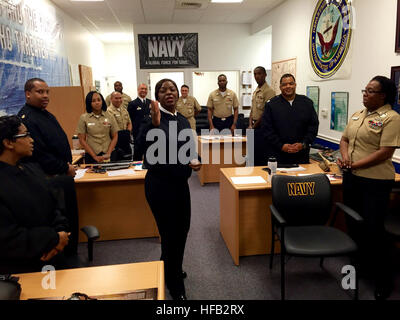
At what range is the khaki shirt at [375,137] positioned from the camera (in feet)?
7.25

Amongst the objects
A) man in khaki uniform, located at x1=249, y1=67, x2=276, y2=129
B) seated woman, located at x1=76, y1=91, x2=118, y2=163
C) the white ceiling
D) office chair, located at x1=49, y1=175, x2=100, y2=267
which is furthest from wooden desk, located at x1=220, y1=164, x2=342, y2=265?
the white ceiling

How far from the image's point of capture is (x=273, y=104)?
10.7ft

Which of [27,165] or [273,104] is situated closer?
[27,165]

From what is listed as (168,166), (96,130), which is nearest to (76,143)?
(96,130)

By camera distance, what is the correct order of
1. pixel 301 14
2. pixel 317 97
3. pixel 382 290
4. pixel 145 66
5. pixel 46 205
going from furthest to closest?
pixel 145 66 → pixel 301 14 → pixel 317 97 → pixel 382 290 → pixel 46 205

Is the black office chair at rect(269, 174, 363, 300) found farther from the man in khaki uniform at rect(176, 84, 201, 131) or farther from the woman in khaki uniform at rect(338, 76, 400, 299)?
the man in khaki uniform at rect(176, 84, 201, 131)

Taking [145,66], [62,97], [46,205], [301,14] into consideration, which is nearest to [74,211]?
[46,205]

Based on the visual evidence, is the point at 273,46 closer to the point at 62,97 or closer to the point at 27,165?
the point at 62,97

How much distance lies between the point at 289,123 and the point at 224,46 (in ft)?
17.9

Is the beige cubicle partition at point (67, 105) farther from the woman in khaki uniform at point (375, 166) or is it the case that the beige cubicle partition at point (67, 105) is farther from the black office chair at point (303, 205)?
the woman in khaki uniform at point (375, 166)

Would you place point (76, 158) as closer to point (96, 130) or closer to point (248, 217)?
point (96, 130)

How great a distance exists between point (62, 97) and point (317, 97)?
389 centimetres

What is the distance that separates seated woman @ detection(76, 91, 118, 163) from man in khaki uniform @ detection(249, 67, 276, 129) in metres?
2.32

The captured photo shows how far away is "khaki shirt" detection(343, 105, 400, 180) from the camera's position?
2209mm
